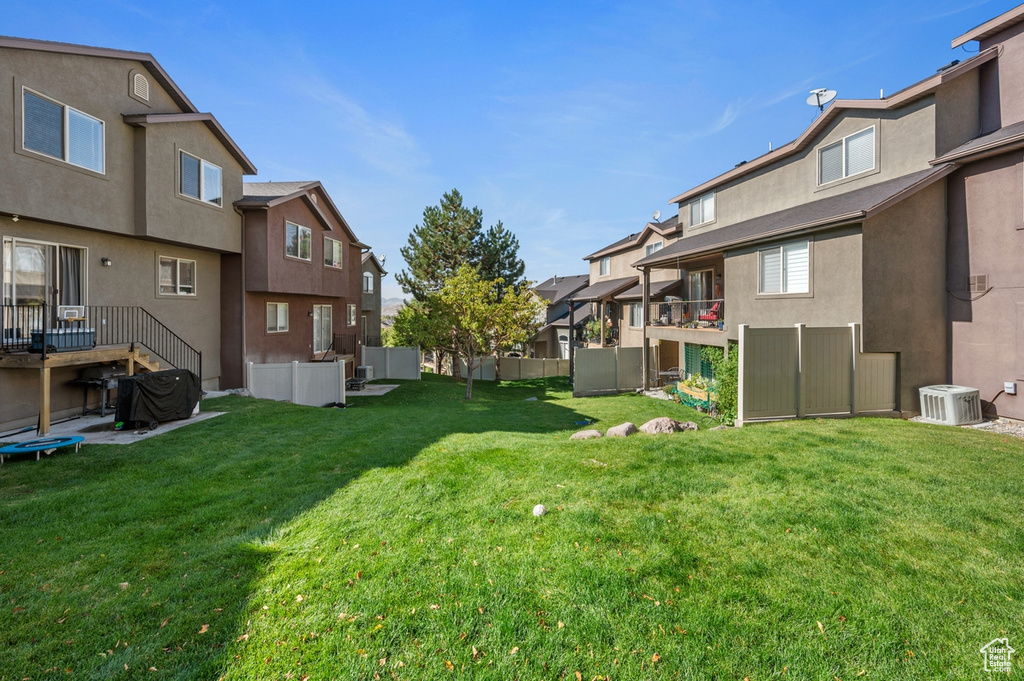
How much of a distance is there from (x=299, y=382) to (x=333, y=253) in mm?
7718

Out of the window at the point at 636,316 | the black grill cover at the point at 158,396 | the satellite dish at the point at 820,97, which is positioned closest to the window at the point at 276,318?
the black grill cover at the point at 158,396

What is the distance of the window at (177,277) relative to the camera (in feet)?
45.8

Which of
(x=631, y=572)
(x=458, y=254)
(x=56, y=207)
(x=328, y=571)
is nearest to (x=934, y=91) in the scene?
(x=631, y=572)

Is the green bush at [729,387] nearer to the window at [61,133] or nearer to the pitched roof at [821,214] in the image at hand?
the pitched roof at [821,214]

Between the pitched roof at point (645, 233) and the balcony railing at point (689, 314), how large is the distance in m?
4.20

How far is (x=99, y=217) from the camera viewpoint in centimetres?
1123

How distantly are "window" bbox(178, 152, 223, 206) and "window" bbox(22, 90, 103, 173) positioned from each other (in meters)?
2.27

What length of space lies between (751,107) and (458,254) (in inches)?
848

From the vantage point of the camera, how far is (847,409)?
10805 millimetres

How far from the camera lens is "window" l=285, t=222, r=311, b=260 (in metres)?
17.4

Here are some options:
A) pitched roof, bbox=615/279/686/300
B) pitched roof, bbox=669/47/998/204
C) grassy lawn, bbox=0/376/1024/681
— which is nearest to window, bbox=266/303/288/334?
grassy lawn, bbox=0/376/1024/681

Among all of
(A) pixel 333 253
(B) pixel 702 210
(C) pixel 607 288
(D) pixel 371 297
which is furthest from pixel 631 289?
(D) pixel 371 297

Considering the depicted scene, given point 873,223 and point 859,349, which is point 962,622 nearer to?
point 859,349

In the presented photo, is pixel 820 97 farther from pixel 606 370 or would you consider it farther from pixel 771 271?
pixel 606 370
